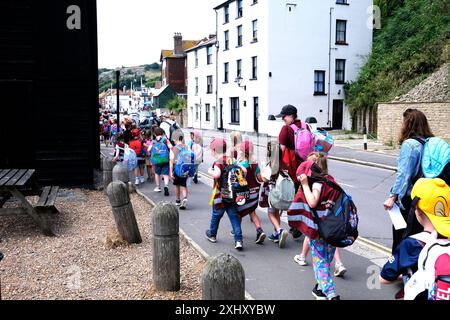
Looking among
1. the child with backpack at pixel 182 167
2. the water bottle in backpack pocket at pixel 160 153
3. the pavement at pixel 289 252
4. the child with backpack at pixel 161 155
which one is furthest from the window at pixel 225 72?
the child with backpack at pixel 182 167

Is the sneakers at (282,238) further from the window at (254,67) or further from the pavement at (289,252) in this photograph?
the window at (254,67)

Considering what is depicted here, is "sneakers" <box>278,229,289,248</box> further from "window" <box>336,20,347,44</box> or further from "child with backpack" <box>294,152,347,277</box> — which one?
"window" <box>336,20,347,44</box>

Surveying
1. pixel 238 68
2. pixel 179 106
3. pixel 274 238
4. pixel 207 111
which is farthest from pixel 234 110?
pixel 274 238

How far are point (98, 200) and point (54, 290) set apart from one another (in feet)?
17.3

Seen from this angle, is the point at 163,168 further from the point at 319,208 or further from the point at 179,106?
the point at 179,106

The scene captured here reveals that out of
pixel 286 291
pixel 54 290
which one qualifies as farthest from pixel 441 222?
pixel 54 290

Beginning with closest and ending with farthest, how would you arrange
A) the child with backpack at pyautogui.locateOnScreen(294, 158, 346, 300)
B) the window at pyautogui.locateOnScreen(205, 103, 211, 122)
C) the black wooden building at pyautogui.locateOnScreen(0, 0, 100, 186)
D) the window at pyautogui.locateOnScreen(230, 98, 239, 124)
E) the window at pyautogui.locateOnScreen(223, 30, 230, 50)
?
the child with backpack at pyautogui.locateOnScreen(294, 158, 346, 300) → the black wooden building at pyautogui.locateOnScreen(0, 0, 100, 186) → the window at pyautogui.locateOnScreen(230, 98, 239, 124) → the window at pyautogui.locateOnScreen(223, 30, 230, 50) → the window at pyautogui.locateOnScreen(205, 103, 211, 122)

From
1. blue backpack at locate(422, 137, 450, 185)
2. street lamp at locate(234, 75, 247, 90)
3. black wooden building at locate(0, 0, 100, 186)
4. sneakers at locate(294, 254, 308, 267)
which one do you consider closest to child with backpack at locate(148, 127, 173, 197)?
black wooden building at locate(0, 0, 100, 186)

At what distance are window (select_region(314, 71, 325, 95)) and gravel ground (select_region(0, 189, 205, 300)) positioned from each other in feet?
92.2

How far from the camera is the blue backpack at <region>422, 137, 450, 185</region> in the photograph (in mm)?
4539

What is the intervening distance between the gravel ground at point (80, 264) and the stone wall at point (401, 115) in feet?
49.0

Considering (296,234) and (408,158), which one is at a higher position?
(408,158)

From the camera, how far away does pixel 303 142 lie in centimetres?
625

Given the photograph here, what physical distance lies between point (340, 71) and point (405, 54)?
6182mm
